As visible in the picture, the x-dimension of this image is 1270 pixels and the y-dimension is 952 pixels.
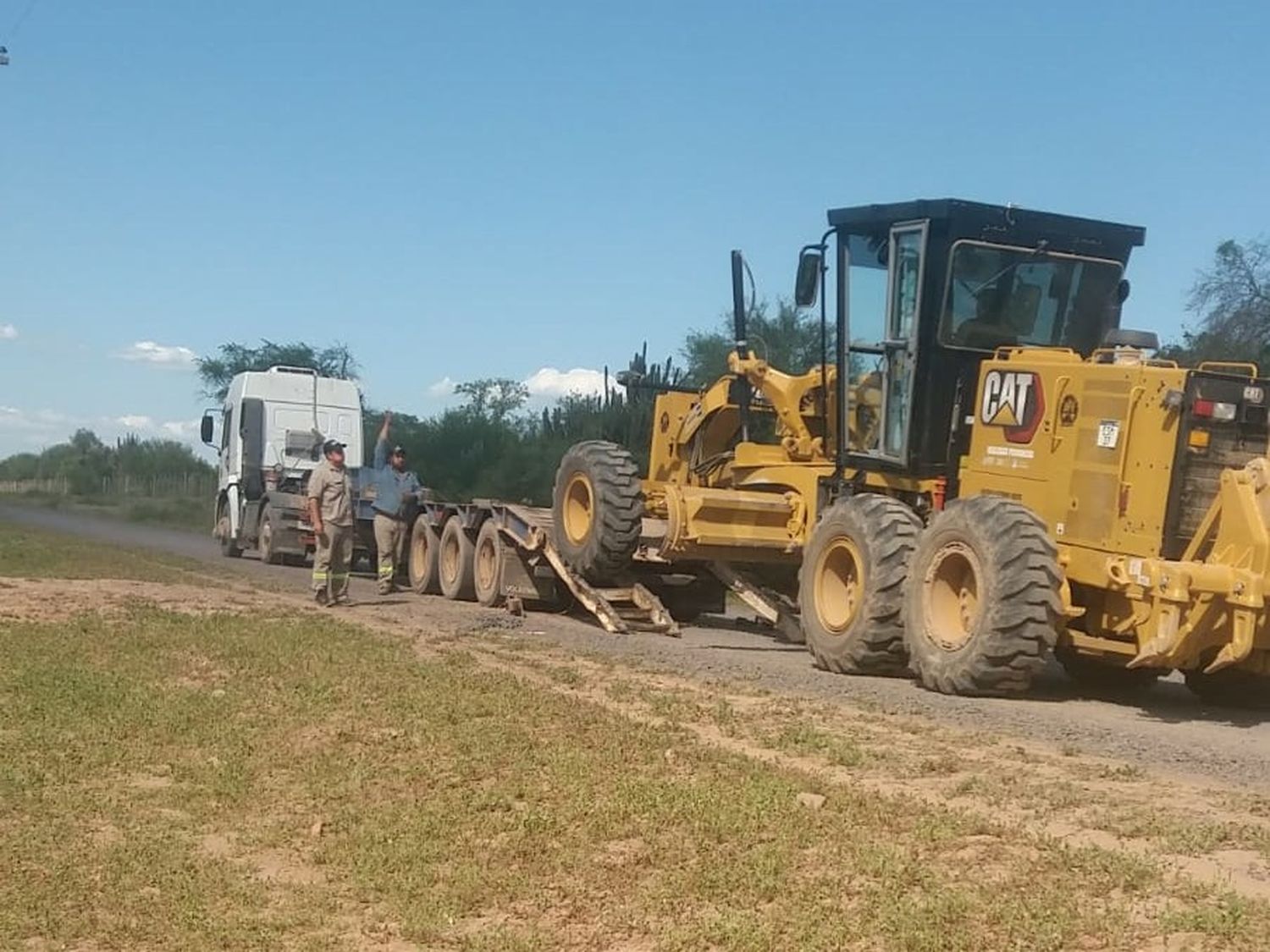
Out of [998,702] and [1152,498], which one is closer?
[1152,498]

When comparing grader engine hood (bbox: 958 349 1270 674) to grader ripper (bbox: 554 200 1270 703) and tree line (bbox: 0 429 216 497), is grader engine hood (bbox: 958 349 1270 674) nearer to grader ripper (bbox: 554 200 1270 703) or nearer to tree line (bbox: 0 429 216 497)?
grader ripper (bbox: 554 200 1270 703)

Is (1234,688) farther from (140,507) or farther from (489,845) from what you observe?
(140,507)

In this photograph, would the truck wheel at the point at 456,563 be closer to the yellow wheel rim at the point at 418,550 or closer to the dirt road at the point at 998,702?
the yellow wheel rim at the point at 418,550

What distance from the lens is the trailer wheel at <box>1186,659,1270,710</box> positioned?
1098 centimetres

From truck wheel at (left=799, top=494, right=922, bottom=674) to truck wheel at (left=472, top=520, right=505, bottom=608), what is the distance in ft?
16.9

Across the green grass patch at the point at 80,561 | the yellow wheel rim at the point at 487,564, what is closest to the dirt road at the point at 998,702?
the yellow wheel rim at the point at 487,564

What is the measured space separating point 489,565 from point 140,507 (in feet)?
134

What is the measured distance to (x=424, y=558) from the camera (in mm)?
19391

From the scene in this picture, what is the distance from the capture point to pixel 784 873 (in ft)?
18.9

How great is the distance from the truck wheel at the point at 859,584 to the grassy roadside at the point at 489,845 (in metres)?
2.81

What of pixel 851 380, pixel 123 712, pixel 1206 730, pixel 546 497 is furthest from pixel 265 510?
pixel 1206 730

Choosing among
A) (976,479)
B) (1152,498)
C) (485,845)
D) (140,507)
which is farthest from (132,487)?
(485,845)

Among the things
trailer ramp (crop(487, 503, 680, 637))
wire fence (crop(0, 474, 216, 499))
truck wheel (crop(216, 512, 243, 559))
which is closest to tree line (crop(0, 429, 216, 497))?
wire fence (crop(0, 474, 216, 499))

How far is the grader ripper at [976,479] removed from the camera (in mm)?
10016
